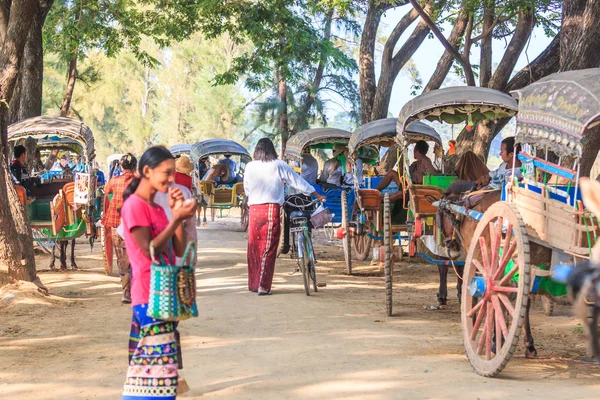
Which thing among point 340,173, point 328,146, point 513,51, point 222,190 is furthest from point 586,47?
point 222,190

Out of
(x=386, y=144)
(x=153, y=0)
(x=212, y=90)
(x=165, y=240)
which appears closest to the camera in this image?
(x=165, y=240)

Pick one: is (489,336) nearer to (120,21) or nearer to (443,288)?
(443,288)

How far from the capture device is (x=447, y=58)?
21.7m

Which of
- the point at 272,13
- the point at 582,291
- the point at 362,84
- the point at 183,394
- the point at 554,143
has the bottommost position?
the point at 183,394

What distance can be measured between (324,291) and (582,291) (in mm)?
9767

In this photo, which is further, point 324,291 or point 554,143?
point 324,291

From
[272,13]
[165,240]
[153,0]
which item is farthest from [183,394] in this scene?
[153,0]

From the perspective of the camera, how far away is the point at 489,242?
7.84 meters

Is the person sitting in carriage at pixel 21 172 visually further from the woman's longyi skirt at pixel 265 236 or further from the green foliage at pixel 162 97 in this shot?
the green foliage at pixel 162 97

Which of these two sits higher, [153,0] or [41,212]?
[153,0]

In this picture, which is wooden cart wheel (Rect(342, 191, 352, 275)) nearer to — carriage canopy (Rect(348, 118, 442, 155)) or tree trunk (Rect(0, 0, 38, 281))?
carriage canopy (Rect(348, 118, 442, 155))

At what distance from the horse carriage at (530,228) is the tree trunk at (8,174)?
6564mm

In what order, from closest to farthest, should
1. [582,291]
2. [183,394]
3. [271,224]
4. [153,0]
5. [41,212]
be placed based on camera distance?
[582,291]
[183,394]
[271,224]
[41,212]
[153,0]

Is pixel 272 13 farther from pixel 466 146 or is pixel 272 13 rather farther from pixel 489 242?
pixel 489 242
